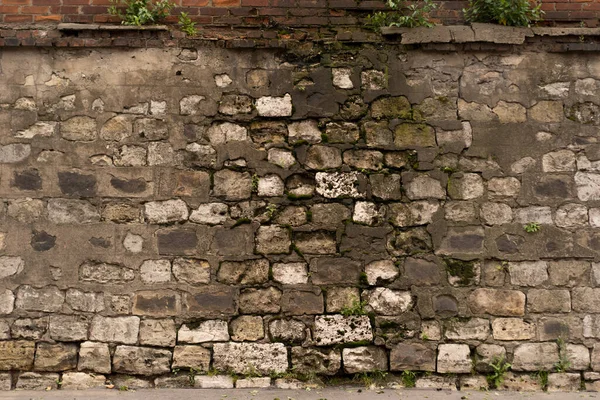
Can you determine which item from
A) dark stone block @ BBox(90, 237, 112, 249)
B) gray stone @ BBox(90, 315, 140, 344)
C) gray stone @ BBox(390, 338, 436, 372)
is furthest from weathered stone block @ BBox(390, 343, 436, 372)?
dark stone block @ BBox(90, 237, 112, 249)

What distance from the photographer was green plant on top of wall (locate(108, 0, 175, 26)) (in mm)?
4570

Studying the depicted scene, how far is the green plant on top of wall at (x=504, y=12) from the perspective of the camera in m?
4.62

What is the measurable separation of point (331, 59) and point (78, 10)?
196 cm

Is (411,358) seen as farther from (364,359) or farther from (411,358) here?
(364,359)

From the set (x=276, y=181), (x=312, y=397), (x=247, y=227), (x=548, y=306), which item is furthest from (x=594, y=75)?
(x=312, y=397)

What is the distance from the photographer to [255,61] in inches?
182

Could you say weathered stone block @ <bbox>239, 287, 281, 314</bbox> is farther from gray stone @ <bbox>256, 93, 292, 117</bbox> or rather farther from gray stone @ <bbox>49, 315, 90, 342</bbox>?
gray stone @ <bbox>256, 93, 292, 117</bbox>

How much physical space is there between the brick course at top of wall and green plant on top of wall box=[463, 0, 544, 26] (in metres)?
0.72

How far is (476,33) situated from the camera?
4.62 metres

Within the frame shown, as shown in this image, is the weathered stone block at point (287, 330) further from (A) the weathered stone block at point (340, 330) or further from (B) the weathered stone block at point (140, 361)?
(B) the weathered stone block at point (140, 361)

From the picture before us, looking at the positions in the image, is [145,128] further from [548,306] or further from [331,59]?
[548,306]

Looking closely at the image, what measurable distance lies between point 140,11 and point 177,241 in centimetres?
173

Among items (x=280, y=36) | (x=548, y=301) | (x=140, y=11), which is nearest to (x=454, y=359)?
(x=548, y=301)

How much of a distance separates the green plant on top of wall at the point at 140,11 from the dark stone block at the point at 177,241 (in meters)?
1.58
